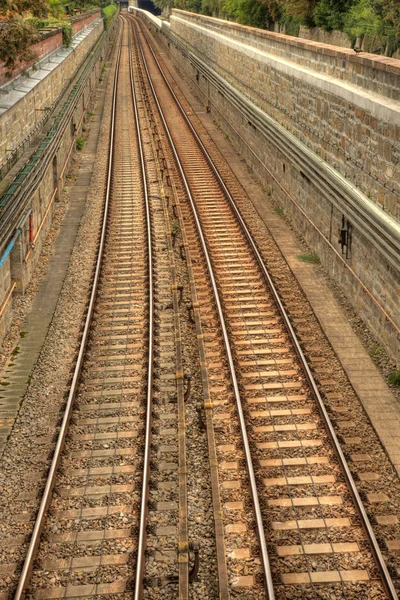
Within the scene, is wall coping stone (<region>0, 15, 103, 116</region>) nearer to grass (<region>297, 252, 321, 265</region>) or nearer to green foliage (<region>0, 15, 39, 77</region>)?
green foliage (<region>0, 15, 39, 77</region>)

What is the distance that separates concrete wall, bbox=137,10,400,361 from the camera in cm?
1239

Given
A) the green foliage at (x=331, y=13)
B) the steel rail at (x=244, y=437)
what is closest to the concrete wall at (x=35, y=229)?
the steel rail at (x=244, y=437)

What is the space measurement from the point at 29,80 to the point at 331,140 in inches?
469

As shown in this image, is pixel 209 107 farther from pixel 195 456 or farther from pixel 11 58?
pixel 195 456

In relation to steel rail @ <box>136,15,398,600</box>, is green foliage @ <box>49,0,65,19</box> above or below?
above

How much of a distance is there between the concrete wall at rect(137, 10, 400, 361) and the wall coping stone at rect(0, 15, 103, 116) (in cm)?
754

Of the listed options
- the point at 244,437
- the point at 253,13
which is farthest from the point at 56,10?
the point at 244,437

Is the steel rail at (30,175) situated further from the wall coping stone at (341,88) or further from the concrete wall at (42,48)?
the wall coping stone at (341,88)

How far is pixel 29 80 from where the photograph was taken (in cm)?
2288

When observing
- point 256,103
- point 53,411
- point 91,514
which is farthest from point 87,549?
point 256,103

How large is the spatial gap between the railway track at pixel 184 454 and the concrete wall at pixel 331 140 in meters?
1.79

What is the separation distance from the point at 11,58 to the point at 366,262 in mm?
12226

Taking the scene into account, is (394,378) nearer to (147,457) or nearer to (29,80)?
(147,457)

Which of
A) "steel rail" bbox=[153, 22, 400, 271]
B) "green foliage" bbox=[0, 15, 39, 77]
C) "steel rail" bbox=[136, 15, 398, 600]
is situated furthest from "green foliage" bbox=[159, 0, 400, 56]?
"green foliage" bbox=[0, 15, 39, 77]
